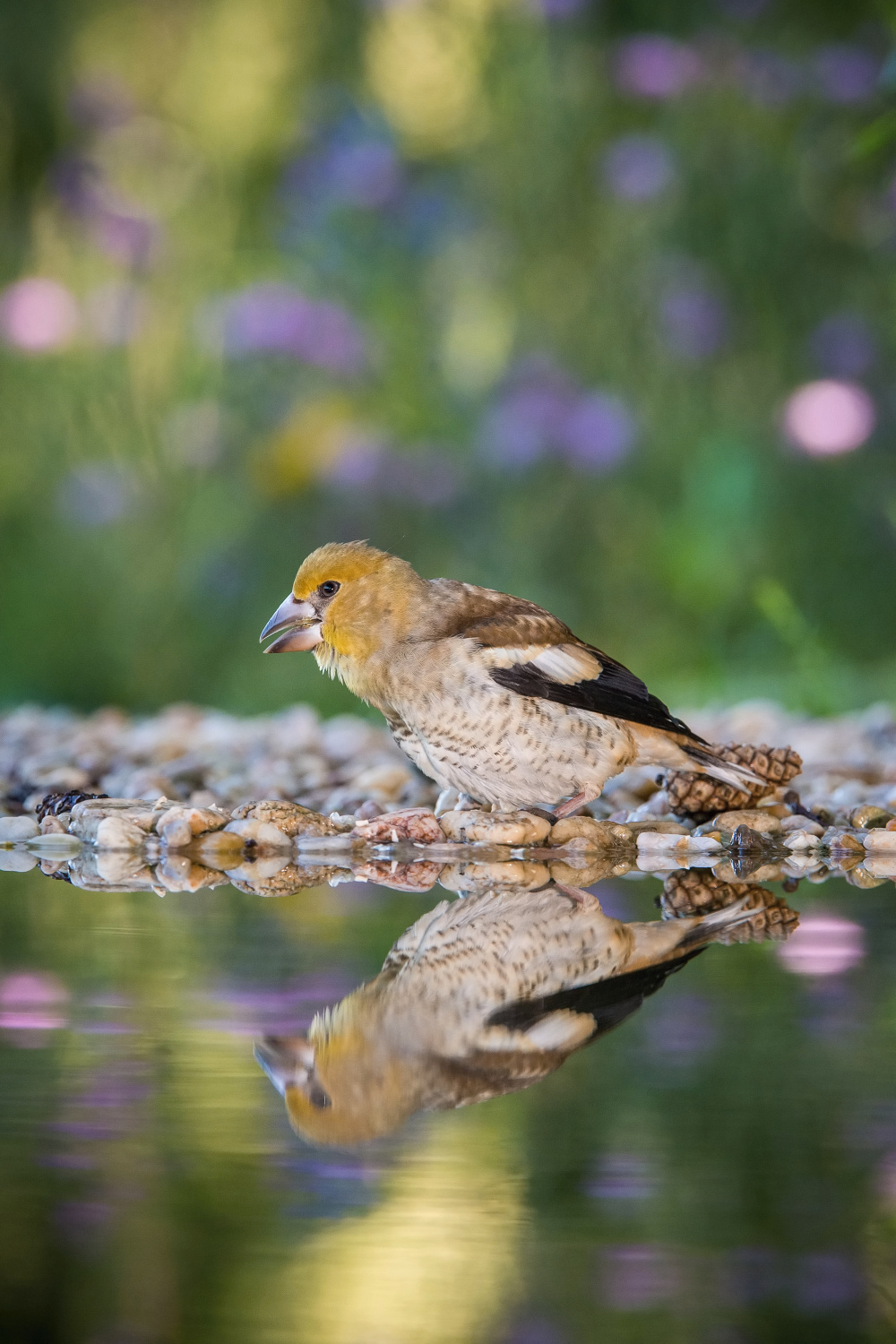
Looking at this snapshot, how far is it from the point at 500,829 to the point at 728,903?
0.41 m

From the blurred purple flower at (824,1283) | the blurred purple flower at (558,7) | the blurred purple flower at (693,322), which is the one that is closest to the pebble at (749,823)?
the blurred purple flower at (824,1283)

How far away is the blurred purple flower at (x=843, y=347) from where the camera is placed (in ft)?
11.4

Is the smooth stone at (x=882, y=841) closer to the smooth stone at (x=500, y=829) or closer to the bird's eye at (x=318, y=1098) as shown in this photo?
the smooth stone at (x=500, y=829)

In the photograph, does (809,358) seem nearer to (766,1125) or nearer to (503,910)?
(503,910)

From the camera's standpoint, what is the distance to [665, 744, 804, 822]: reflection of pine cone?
2.01 m

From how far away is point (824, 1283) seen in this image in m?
0.64

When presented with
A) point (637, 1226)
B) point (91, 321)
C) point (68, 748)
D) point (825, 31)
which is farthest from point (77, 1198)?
point (825, 31)

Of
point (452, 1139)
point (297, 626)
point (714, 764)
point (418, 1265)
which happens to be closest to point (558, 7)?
point (297, 626)

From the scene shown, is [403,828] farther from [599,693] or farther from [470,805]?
[599,693]

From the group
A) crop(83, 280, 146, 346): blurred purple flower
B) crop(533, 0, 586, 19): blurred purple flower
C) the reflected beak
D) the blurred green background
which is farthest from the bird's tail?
crop(533, 0, 586, 19): blurred purple flower

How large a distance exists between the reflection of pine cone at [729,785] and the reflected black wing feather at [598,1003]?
0.82m

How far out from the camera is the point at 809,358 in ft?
11.4

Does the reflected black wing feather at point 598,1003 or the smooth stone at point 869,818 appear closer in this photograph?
the reflected black wing feather at point 598,1003

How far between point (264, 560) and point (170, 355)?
1.58 ft
